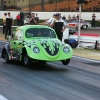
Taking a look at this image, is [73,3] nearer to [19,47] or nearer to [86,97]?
[19,47]

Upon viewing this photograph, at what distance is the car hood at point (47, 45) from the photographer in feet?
36.0

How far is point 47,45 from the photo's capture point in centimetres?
1112

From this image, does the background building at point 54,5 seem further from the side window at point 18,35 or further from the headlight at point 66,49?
the headlight at point 66,49

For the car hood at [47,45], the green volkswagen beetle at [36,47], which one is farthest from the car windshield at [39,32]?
the car hood at [47,45]

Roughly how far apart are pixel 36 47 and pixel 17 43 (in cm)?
126

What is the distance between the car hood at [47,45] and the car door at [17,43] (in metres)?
0.48

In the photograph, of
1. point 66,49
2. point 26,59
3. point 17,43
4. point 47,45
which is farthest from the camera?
point 17,43

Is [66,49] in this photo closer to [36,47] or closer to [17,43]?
[36,47]

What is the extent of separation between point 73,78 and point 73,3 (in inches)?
1708

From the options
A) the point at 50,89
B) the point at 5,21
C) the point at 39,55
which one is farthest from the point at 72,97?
the point at 5,21

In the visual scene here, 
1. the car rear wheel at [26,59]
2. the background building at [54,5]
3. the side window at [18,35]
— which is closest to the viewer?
the car rear wheel at [26,59]

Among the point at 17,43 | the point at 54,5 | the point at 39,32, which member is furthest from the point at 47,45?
the point at 54,5

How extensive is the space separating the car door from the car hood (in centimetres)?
48

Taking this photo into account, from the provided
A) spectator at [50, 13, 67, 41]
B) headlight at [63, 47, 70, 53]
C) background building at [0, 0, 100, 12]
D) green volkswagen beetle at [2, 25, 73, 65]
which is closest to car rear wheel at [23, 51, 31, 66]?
green volkswagen beetle at [2, 25, 73, 65]
